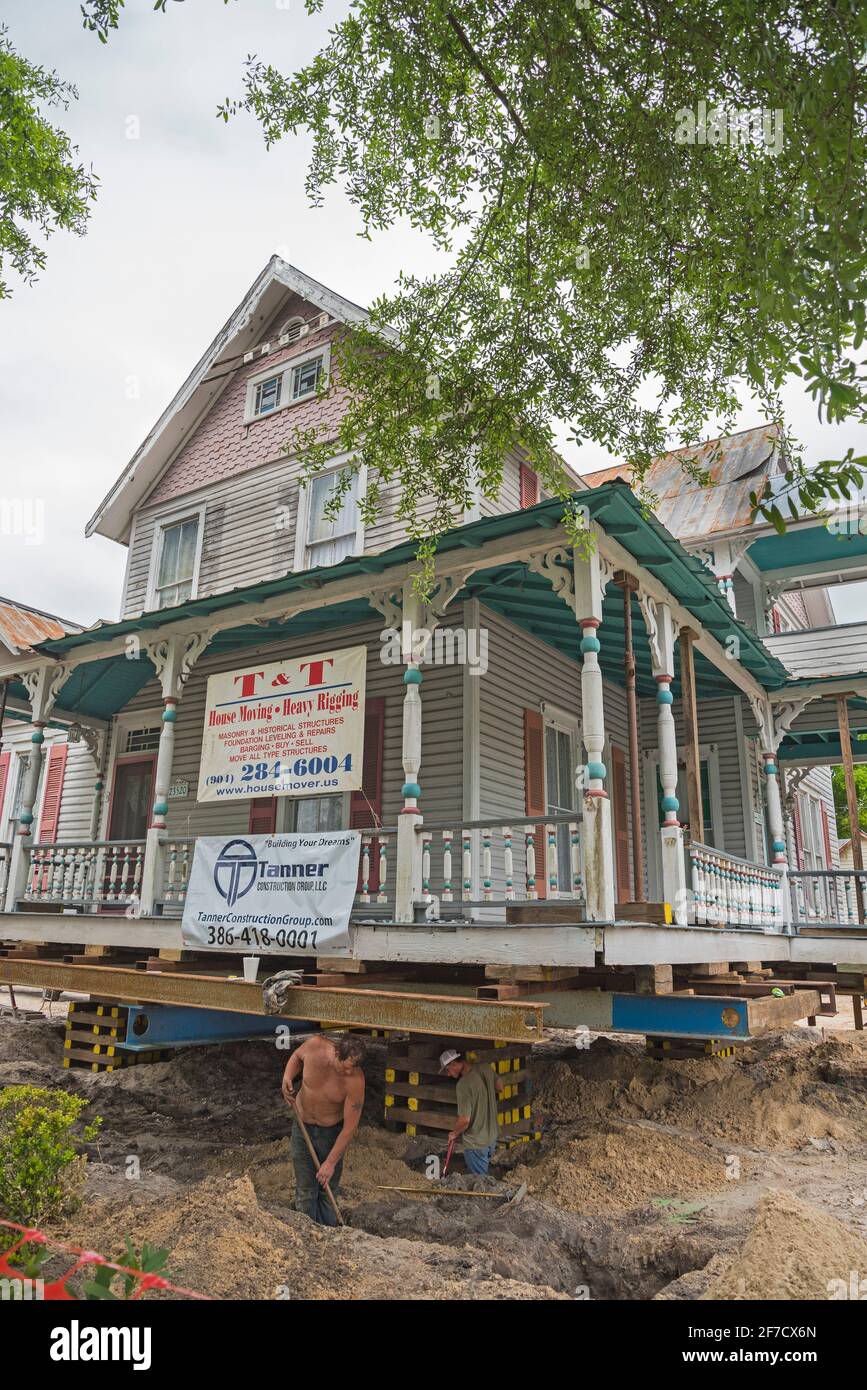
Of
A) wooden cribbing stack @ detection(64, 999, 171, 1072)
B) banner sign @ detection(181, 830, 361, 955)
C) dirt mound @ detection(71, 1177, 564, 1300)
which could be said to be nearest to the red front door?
wooden cribbing stack @ detection(64, 999, 171, 1072)

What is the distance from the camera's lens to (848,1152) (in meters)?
8.32

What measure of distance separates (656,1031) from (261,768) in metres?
4.88

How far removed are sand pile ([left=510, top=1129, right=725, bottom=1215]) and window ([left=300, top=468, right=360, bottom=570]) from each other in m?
8.59

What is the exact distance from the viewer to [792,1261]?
452 centimetres

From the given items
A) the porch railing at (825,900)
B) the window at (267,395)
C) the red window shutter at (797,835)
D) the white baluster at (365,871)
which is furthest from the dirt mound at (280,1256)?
the red window shutter at (797,835)

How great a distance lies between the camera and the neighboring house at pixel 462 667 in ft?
27.5

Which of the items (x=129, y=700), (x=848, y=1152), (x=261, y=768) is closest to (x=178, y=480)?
(x=129, y=700)

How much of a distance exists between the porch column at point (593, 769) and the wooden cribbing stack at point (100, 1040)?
20.3 ft

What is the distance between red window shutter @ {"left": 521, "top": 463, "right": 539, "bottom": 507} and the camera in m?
14.3

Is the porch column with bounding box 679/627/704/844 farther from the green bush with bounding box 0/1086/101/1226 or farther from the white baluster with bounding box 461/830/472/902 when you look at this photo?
the green bush with bounding box 0/1086/101/1226

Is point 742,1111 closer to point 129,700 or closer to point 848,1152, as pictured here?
point 848,1152

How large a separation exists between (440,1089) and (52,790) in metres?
13.2
